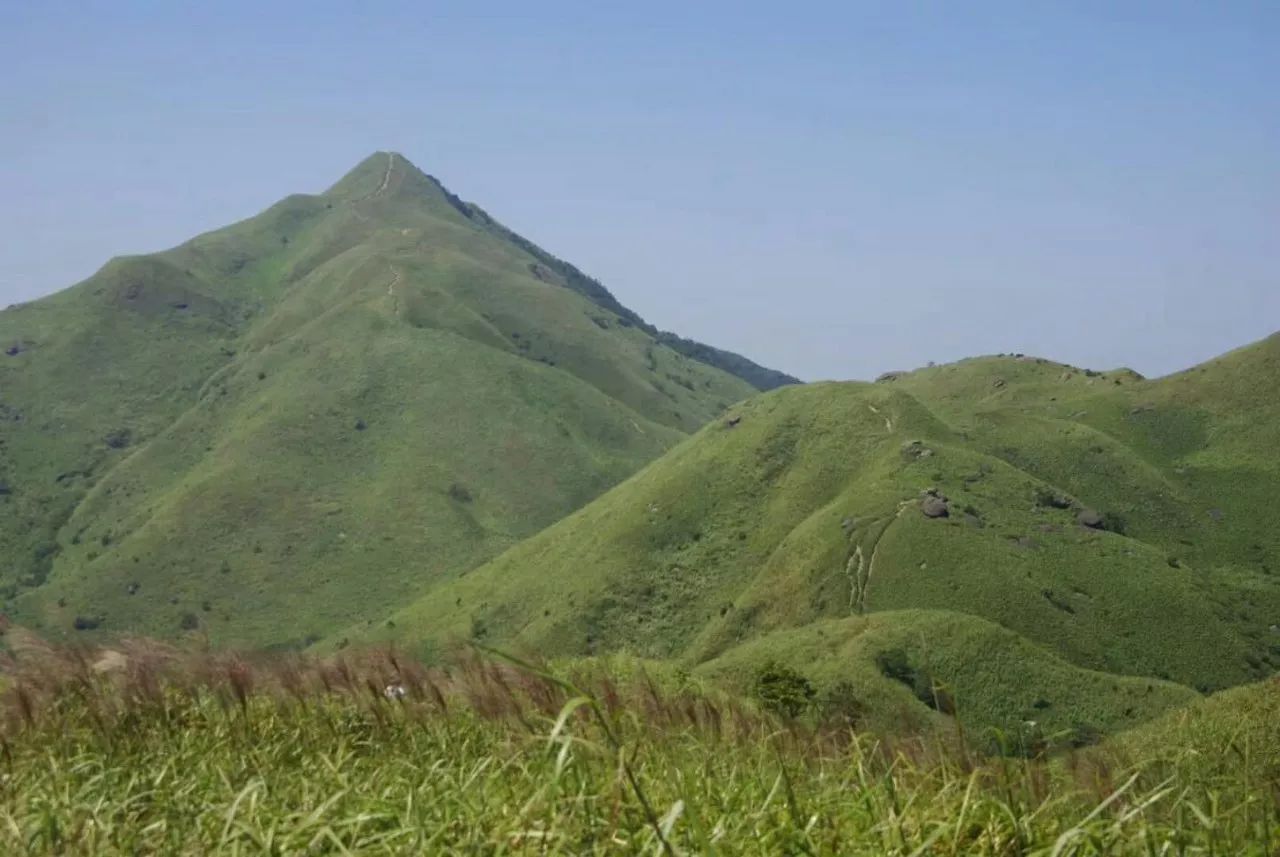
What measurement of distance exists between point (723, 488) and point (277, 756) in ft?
421

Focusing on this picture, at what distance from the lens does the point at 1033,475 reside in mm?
130250

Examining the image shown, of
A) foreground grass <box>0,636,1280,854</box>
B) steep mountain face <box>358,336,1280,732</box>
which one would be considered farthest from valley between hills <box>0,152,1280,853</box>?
foreground grass <box>0,636,1280,854</box>

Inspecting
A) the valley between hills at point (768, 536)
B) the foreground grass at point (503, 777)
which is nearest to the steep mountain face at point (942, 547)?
the valley between hills at point (768, 536)

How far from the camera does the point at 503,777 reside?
5.78 m

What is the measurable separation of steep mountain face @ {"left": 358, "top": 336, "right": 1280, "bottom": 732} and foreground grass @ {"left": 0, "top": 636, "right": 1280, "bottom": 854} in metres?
72.6

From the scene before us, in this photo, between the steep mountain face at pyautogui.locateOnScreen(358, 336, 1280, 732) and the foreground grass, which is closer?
the foreground grass

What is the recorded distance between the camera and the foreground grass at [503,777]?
434cm

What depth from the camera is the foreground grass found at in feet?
14.3

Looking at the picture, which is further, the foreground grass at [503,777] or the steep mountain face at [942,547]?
the steep mountain face at [942,547]

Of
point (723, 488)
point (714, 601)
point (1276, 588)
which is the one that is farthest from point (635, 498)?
point (1276, 588)

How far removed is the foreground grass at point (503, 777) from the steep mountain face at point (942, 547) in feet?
238

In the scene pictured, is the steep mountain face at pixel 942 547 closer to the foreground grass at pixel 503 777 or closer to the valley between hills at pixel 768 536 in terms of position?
the valley between hills at pixel 768 536

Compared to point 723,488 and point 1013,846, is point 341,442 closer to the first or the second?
point 723,488

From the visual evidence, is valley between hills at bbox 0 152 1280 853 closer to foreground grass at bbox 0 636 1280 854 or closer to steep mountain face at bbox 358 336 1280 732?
steep mountain face at bbox 358 336 1280 732
